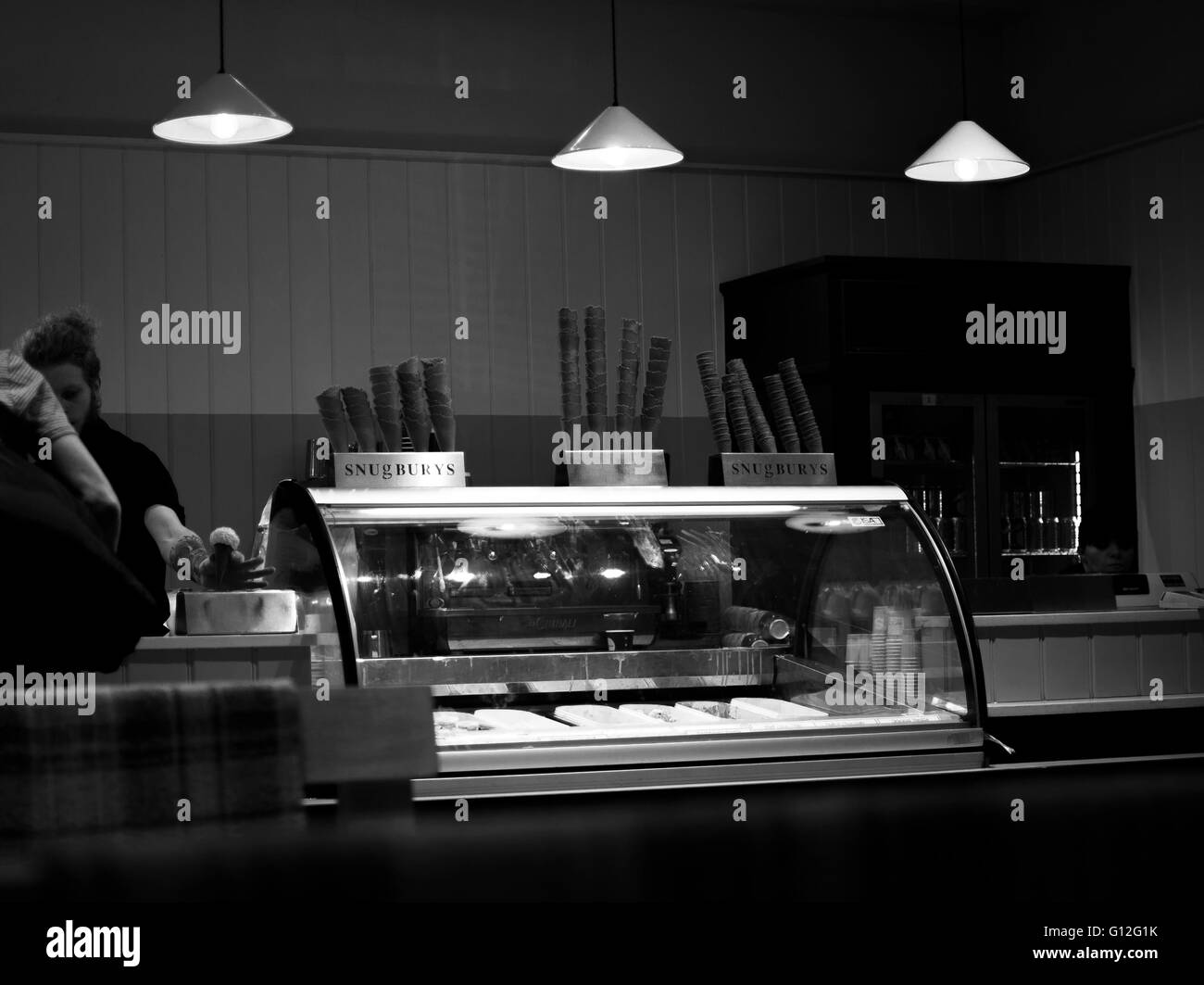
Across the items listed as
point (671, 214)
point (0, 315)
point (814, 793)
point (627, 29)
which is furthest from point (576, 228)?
point (814, 793)

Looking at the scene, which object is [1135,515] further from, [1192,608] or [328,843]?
[328,843]

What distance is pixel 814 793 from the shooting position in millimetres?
2545

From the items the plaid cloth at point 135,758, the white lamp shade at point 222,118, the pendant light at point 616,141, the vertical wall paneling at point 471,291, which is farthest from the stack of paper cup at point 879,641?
the vertical wall paneling at point 471,291

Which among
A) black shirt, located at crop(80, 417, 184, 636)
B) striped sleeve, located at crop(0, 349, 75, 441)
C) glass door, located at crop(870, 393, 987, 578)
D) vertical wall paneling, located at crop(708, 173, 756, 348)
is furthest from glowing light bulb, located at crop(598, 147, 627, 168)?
striped sleeve, located at crop(0, 349, 75, 441)

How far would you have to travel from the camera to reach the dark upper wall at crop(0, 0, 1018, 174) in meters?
5.71

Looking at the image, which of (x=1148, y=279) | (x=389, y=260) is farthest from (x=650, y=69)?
(x=1148, y=279)

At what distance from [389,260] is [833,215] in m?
2.07

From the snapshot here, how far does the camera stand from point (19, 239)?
564cm

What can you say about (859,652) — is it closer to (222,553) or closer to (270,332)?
(222,553)

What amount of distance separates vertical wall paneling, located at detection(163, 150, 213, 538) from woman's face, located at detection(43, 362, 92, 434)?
2494 mm

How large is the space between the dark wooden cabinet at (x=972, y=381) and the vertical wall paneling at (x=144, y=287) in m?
2.47

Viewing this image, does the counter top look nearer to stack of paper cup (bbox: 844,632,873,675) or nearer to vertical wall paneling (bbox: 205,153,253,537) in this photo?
stack of paper cup (bbox: 844,632,873,675)
